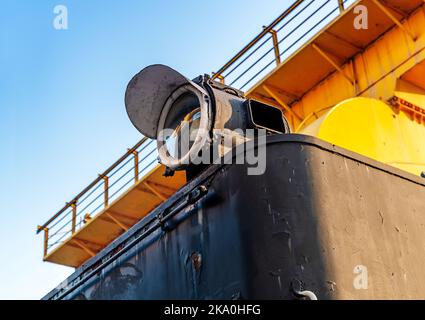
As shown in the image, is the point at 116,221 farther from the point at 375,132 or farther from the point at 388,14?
the point at 375,132

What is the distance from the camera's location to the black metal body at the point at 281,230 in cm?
322

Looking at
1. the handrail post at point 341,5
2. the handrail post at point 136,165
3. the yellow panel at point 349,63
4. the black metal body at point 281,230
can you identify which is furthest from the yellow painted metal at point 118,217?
the black metal body at point 281,230

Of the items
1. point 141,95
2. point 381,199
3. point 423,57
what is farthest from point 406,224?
point 423,57

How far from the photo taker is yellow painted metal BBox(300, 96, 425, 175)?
235 inches

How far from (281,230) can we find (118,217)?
9.64 m

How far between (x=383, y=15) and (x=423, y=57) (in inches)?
33.5

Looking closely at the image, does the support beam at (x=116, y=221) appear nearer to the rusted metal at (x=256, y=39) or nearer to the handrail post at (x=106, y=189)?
the handrail post at (x=106, y=189)

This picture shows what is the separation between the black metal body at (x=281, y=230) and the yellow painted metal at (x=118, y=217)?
23.8 ft

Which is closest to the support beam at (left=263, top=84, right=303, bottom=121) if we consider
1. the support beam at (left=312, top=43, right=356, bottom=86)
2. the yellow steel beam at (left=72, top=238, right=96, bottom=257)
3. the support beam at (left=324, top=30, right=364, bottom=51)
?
the support beam at (left=312, top=43, right=356, bottom=86)

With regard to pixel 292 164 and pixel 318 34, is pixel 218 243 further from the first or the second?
pixel 318 34

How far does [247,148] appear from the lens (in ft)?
11.6

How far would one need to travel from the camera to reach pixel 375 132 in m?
6.45

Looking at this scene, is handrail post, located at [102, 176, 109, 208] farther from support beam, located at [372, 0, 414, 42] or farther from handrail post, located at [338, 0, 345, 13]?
support beam, located at [372, 0, 414, 42]
